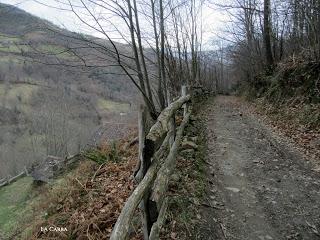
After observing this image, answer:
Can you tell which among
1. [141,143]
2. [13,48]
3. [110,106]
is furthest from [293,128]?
[110,106]

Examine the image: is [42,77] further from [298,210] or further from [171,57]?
[298,210]

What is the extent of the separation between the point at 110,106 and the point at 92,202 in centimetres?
6432

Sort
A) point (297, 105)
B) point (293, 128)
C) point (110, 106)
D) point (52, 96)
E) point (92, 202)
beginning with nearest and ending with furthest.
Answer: point (92, 202), point (293, 128), point (297, 105), point (52, 96), point (110, 106)

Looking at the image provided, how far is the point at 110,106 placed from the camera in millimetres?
68438

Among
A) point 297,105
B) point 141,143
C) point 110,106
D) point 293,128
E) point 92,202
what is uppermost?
point 141,143

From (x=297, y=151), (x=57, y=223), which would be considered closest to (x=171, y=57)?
(x=297, y=151)

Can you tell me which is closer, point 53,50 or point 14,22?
point 14,22

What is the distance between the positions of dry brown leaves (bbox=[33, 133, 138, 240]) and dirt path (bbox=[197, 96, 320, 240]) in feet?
4.39

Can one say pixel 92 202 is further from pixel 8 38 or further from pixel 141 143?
pixel 8 38

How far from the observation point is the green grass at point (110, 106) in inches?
2613

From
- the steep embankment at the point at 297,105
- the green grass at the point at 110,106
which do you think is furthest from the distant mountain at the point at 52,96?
the steep embankment at the point at 297,105

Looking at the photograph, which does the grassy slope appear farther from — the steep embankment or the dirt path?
the steep embankment

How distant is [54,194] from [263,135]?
211 inches

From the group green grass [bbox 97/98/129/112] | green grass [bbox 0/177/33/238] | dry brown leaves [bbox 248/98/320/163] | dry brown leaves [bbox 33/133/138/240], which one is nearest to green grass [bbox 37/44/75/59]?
dry brown leaves [bbox 33/133/138/240]
